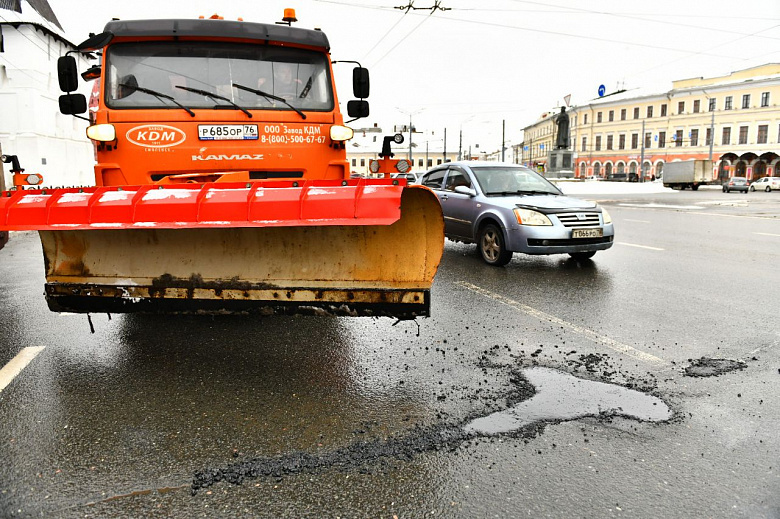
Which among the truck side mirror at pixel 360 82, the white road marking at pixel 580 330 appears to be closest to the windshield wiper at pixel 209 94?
the truck side mirror at pixel 360 82

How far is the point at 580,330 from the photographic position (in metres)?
4.96

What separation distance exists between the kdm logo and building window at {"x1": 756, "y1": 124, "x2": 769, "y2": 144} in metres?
79.5

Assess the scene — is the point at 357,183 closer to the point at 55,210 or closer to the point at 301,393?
the point at 301,393

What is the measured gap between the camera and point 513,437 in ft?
9.61

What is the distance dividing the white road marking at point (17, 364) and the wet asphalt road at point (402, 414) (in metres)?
0.06

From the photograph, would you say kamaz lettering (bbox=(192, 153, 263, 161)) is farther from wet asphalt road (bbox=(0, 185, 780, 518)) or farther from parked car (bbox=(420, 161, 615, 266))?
parked car (bbox=(420, 161, 615, 266))

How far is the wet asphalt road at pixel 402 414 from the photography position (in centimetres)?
241

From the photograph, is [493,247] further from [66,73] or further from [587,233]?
[66,73]

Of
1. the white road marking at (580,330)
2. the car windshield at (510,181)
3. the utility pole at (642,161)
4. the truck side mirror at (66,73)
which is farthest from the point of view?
the utility pole at (642,161)

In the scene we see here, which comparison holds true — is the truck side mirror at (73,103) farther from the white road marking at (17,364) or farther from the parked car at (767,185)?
the parked car at (767,185)

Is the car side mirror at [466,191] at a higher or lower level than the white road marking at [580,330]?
higher

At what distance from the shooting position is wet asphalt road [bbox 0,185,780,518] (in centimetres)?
241

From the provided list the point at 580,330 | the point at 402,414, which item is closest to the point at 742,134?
the point at 580,330

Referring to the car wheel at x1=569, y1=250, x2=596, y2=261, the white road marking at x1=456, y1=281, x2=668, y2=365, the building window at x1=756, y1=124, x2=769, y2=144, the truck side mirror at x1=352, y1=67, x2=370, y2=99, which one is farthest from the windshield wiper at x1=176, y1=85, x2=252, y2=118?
the building window at x1=756, y1=124, x2=769, y2=144
